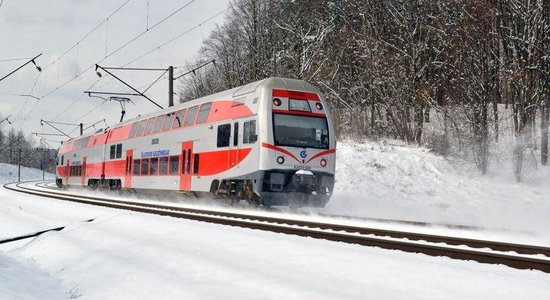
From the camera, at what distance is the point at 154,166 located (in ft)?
70.4

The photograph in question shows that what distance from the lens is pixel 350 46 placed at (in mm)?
32938

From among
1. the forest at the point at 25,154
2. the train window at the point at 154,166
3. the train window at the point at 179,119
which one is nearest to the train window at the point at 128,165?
the train window at the point at 154,166

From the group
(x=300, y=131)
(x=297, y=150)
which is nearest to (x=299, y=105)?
(x=300, y=131)

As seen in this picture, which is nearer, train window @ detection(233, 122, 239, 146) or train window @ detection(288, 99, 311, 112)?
train window @ detection(288, 99, 311, 112)

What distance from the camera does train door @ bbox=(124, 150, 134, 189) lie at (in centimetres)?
2408

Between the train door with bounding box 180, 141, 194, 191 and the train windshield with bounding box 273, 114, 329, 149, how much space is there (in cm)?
468

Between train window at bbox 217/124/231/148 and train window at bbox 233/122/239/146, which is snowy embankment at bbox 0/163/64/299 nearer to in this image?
train window at bbox 217/124/231/148

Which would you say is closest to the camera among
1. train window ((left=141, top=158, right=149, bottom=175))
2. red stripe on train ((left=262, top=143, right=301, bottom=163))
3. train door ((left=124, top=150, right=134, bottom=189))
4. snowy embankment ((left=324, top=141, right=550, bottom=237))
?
red stripe on train ((left=262, top=143, right=301, bottom=163))

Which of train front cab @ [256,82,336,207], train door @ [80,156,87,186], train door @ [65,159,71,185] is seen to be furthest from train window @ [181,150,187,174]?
train door @ [65,159,71,185]

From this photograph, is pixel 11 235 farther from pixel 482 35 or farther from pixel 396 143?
pixel 482 35

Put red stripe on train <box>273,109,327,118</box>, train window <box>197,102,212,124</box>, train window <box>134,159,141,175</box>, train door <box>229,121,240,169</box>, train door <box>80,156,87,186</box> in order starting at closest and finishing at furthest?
red stripe on train <box>273,109,327,118</box> < train door <box>229,121,240,169</box> < train window <box>197,102,212,124</box> < train window <box>134,159,141,175</box> < train door <box>80,156,87,186</box>

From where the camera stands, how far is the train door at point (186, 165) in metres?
18.6

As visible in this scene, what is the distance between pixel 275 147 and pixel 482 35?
15290 millimetres

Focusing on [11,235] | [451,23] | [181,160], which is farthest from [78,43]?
[451,23]
